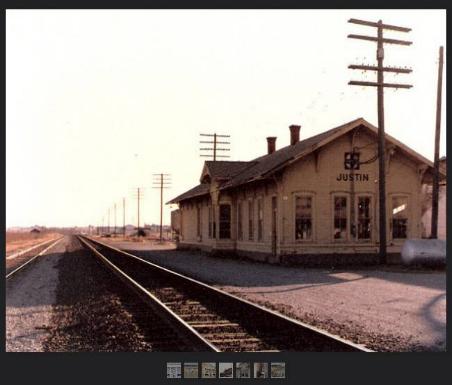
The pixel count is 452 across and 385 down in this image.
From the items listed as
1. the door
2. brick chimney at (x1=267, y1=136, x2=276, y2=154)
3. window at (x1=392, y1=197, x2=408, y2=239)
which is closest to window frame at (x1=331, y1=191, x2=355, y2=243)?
window at (x1=392, y1=197, x2=408, y2=239)

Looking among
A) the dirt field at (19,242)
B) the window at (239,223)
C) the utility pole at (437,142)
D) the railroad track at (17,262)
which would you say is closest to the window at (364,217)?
the utility pole at (437,142)

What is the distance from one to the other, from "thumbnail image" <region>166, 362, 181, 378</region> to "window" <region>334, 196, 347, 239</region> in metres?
18.5

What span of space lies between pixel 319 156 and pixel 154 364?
733 inches

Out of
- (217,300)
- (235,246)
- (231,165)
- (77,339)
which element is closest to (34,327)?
(77,339)

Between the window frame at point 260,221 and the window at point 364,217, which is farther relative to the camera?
the window frame at point 260,221

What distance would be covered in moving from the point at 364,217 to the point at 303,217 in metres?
2.48

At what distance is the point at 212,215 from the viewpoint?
106 ft

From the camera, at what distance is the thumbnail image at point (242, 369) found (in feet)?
18.2

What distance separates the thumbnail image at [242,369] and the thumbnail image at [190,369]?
37 centimetres

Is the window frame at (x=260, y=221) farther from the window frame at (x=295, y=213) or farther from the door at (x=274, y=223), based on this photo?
the window frame at (x=295, y=213)

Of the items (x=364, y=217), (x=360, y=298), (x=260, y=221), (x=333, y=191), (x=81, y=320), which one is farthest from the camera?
(x=260, y=221)

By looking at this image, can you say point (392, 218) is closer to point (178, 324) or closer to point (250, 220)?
point (250, 220)

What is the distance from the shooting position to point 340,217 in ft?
77.5

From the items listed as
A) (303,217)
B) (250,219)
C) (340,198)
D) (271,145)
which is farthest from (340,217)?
(271,145)
